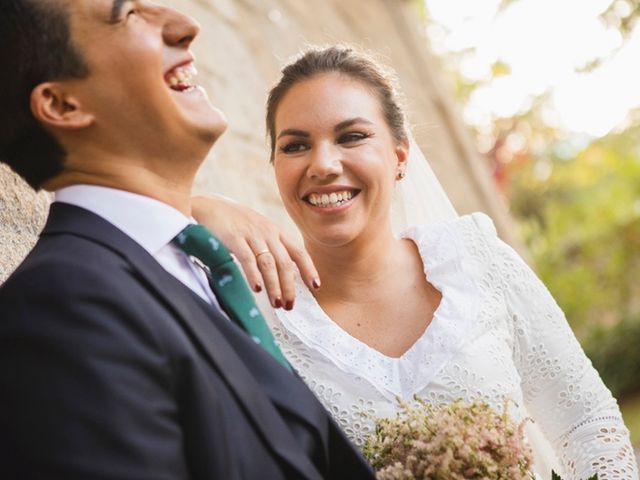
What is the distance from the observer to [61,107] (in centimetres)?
159

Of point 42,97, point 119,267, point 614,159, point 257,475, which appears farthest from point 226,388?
point 614,159

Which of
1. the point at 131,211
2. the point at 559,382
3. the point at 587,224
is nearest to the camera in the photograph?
the point at 131,211

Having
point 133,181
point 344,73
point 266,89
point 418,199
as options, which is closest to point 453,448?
point 133,181

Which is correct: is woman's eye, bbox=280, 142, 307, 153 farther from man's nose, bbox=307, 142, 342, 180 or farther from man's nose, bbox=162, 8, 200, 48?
man's nose, bbox=162, 8, 200, 48

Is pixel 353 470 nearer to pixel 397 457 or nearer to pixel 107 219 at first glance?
pixel 397 457

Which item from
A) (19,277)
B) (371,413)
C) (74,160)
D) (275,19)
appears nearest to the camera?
(19,277)

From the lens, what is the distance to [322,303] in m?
2.55

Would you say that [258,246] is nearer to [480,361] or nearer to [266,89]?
[480,361]

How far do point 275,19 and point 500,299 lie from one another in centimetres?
416

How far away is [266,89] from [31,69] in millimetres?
2053

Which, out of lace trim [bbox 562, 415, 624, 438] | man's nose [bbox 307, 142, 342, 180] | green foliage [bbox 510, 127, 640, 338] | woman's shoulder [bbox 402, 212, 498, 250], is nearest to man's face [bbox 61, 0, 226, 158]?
man's nose [bbox 307, 142, 342, 180]

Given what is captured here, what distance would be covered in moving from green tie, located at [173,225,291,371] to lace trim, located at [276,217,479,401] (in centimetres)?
71

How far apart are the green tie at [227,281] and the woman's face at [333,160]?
80cm

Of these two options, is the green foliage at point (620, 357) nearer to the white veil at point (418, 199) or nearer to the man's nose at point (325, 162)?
the white veil at point (418, 199)
